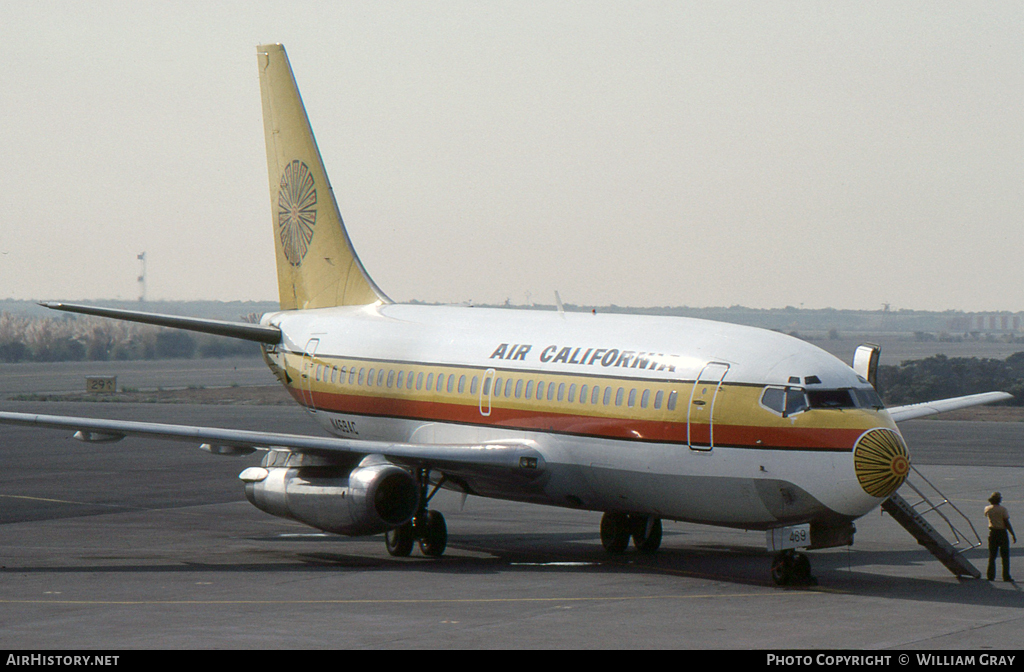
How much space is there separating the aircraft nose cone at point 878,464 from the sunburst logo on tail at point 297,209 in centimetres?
1986

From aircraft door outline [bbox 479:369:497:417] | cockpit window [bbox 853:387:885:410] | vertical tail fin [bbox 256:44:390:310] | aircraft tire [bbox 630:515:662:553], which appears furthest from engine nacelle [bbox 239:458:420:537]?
vertical tail fin [bbox 256:44:390:310]

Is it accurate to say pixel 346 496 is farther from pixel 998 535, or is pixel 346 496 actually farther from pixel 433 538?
pixel 998 535

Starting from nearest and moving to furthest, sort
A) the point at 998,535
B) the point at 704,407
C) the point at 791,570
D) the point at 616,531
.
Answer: the point at 791,570 → the point at 704,407 → the point at 998,535 → the point at 616,531

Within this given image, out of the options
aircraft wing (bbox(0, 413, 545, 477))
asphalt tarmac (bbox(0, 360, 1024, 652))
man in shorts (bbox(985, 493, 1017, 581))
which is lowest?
asphalt tarmac (bbox(0, 360, 1024, 652))

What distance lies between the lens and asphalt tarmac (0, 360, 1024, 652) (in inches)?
792

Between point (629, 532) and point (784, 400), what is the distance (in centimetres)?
708

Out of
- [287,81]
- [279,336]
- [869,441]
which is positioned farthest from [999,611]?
[287,81]

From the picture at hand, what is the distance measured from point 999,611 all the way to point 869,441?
11.6ft

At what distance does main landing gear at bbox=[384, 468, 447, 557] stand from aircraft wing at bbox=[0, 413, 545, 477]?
3.68 ft

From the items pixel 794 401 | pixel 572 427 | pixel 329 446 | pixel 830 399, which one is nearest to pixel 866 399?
pixel 830 399

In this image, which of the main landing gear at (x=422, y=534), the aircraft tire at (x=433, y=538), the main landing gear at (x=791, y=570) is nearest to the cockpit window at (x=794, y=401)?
the main landing gear at (x=791, y=570)

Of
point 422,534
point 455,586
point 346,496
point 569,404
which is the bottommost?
point 455,586

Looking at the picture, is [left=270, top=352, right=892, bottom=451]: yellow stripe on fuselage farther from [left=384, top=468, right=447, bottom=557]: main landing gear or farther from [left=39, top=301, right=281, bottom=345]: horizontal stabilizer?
[left=384, top=468, right=447, bottom=557]: main landing gear

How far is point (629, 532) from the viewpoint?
100 ft
